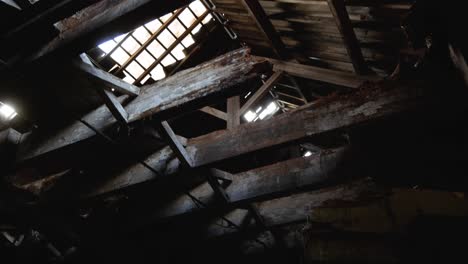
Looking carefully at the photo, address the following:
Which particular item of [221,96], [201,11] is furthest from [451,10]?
[201,11]

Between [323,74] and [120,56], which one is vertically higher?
[120,56]

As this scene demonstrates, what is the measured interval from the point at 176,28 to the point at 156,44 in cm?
60

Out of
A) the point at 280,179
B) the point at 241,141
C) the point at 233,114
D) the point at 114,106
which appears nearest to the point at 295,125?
the point at 241,141

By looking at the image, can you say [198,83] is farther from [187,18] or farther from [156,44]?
[187,18]

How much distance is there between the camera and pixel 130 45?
21.6ft

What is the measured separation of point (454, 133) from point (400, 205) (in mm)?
1679

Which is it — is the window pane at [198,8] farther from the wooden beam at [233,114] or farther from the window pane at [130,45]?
the wooden beam at [233,114]

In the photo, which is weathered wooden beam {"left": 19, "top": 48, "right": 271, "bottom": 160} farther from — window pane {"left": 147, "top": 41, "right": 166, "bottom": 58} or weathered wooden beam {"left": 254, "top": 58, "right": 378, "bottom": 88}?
window pane {"left": 147, "top": 41, "right": 166, "bottom": 58}

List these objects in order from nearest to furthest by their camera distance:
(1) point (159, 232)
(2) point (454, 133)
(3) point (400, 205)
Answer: (3) point (400, 205)
(2) point (454, 133)
(1) point (159, 232)

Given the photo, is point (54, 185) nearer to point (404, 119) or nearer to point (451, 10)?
point (404, 119)

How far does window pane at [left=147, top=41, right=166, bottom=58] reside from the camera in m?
6.74

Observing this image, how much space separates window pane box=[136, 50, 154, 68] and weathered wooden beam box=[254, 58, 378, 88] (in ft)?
10.3

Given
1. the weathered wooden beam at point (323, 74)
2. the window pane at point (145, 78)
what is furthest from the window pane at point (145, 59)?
the weathered wooden beam at point (323, 74)

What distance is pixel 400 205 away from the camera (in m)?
1.15
